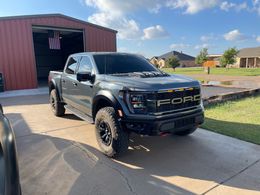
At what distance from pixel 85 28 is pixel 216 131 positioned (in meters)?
11.5

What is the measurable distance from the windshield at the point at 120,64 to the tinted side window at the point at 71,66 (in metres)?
0.97

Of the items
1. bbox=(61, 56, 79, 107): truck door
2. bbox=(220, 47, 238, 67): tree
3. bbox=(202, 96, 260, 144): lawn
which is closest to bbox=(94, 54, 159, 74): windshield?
bbox=(61, 56, 79, 107): truck door

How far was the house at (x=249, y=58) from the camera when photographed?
57.7 m

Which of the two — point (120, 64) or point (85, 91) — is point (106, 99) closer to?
point (85, 91)

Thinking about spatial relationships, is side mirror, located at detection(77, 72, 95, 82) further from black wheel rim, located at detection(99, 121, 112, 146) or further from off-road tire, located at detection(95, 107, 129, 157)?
black wheel rim, located at detection(99, 121, 112, 146)

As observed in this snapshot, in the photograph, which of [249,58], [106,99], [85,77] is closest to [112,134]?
[106,99]

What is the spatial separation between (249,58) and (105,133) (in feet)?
213

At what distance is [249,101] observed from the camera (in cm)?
866

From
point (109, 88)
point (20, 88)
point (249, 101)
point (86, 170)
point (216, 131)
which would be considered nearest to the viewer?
point (86, 170)

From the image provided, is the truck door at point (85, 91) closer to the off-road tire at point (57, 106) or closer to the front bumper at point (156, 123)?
the front bumper at point (156, 123)

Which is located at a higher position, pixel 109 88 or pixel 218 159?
pixel 109 88

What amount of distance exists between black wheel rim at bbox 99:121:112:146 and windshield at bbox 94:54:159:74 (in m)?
1.10

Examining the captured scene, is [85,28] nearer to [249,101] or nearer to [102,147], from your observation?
[249,101]

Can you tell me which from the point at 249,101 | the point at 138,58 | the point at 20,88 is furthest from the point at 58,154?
the point at 20,88
